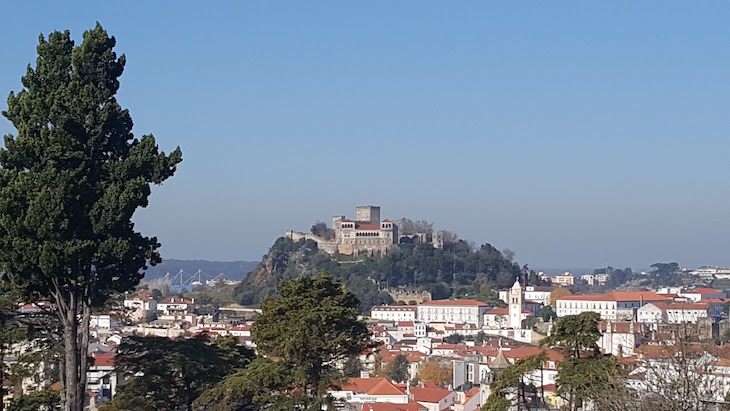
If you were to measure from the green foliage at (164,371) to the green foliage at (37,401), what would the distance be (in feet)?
3.96

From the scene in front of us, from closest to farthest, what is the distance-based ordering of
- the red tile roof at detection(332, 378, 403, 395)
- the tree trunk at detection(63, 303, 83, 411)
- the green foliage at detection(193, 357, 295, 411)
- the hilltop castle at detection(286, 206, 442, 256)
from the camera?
the tree trunk at detection(63, 303, 83, 411) → the green foliage at detection(193, 357, 295, 411) → the red tile roof at detection(332, 378, 403, 395) → the hilltop castle at detection(286, 206, 442, 256)

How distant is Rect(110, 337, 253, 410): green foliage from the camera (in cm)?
1770

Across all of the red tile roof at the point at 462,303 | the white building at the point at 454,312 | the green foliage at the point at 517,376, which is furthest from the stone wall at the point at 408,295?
the green foliage at the point at 517,376

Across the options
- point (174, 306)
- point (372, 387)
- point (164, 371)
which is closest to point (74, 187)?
point (164, 371)

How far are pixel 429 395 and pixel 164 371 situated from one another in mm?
24457

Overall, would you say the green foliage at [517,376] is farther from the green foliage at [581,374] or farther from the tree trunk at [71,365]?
the tree trunk at [71,365]

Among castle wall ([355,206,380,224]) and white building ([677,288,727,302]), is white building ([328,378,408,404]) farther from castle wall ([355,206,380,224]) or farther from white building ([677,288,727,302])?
castle wall ([355,206,380,224])

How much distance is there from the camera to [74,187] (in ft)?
53.1

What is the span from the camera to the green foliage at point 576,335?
69.0ft

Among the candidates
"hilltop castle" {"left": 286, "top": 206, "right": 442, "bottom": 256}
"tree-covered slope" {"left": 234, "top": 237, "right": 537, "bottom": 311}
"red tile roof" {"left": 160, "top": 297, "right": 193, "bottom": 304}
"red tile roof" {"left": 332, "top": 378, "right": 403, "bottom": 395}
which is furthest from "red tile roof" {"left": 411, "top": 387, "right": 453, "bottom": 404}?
"hilltop castle" {"left": 286, "top": 206, "right": 442, "bottom": 256}

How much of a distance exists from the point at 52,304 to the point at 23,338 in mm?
686

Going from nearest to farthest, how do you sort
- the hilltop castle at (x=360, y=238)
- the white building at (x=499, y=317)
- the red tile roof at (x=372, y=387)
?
the red tile roof at (x=372, y=387) → the white building at (x=499, y=317) → the hilltop castle at (x=360, y=238)

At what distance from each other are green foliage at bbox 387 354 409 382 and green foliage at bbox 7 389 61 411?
132 feet

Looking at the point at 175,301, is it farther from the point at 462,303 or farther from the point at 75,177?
the point at 75,177
